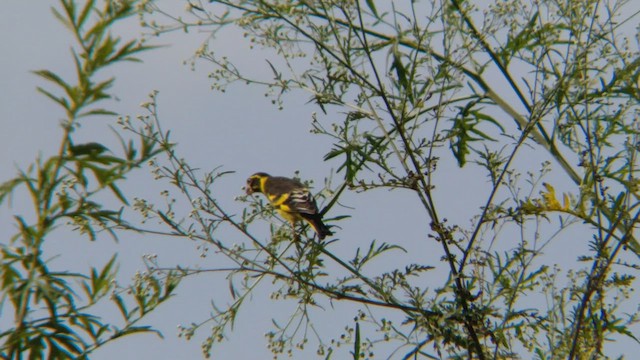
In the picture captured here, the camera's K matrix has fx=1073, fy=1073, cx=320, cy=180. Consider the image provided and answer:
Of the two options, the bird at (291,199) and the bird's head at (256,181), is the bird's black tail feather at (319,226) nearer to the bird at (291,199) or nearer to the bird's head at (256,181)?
the bird at (291,199)

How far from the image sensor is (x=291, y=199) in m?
6.45

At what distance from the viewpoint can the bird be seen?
483 cm

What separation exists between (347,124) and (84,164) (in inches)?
88.6

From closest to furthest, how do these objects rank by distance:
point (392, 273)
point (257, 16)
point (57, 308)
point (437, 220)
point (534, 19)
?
point (57, 308)
point (437, 220)
point (392, 273)
point (534, 19)
point (257, 16)

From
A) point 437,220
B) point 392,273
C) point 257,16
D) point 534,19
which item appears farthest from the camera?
point 257,16

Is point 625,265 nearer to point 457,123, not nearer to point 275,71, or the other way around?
point 457,123

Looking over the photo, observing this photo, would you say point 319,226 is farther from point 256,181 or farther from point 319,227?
point 256,181

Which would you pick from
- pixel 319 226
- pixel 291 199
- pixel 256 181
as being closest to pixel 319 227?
pixel 319 226

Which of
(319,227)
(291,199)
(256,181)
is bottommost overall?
(319,227)

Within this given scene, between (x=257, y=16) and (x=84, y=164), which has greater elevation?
(x=257, y=16)

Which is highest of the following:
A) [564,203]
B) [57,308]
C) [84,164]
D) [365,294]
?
[564,203]

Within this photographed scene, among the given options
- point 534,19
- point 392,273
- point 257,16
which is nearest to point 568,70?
point 534,19

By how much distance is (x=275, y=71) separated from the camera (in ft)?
14.6

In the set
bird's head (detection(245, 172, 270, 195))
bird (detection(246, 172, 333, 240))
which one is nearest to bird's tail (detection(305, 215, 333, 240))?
bird (detection(246, 172, 333, 240))
